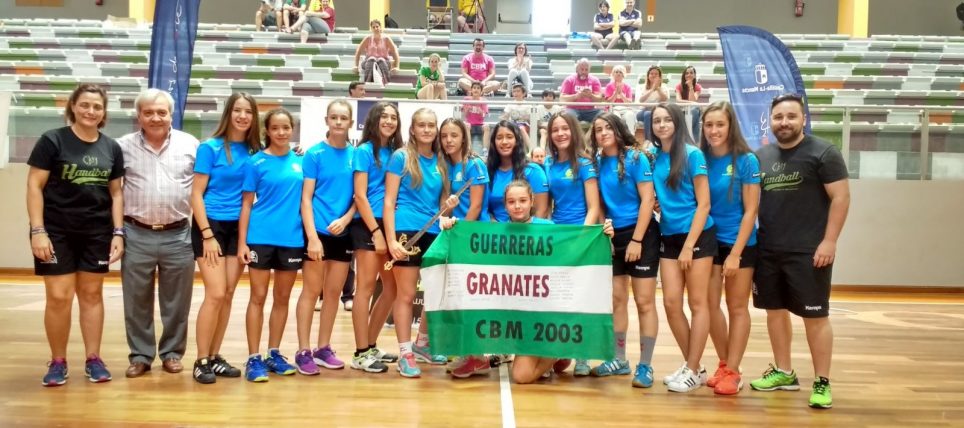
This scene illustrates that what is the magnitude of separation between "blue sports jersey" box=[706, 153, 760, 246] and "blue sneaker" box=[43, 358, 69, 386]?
3.52m

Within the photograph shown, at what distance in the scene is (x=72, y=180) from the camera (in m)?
4.45

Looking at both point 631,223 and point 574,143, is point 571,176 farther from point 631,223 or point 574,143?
point 631,223

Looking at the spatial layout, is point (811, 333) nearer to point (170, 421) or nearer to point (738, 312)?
point (738, 312)

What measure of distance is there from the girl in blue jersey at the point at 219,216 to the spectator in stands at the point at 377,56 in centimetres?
771

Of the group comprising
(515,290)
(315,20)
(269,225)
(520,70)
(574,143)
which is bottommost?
(515,290)

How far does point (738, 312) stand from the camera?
4695mm

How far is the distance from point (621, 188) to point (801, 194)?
93 centimetres

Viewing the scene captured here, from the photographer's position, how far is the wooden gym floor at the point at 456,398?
3.96 m

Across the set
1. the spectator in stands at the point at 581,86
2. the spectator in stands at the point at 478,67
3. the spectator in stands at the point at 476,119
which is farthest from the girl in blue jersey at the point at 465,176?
the spectator in stands at the point at 478,67

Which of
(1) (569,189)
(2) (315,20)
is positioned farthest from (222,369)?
(2) (315,20)

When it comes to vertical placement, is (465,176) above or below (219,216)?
above

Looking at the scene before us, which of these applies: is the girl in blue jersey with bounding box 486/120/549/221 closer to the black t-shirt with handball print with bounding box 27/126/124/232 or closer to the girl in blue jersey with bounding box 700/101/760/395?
the girl in blue jersey with bounding box 700/101/760/395

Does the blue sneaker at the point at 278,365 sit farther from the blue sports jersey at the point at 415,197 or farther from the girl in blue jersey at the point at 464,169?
the girl in blue jersey at the point at 464,169

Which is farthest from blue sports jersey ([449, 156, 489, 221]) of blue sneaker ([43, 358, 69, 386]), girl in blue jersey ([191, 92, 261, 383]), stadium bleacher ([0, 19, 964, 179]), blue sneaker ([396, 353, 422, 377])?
stadium bleacher ([0, 19, 964, 179])
